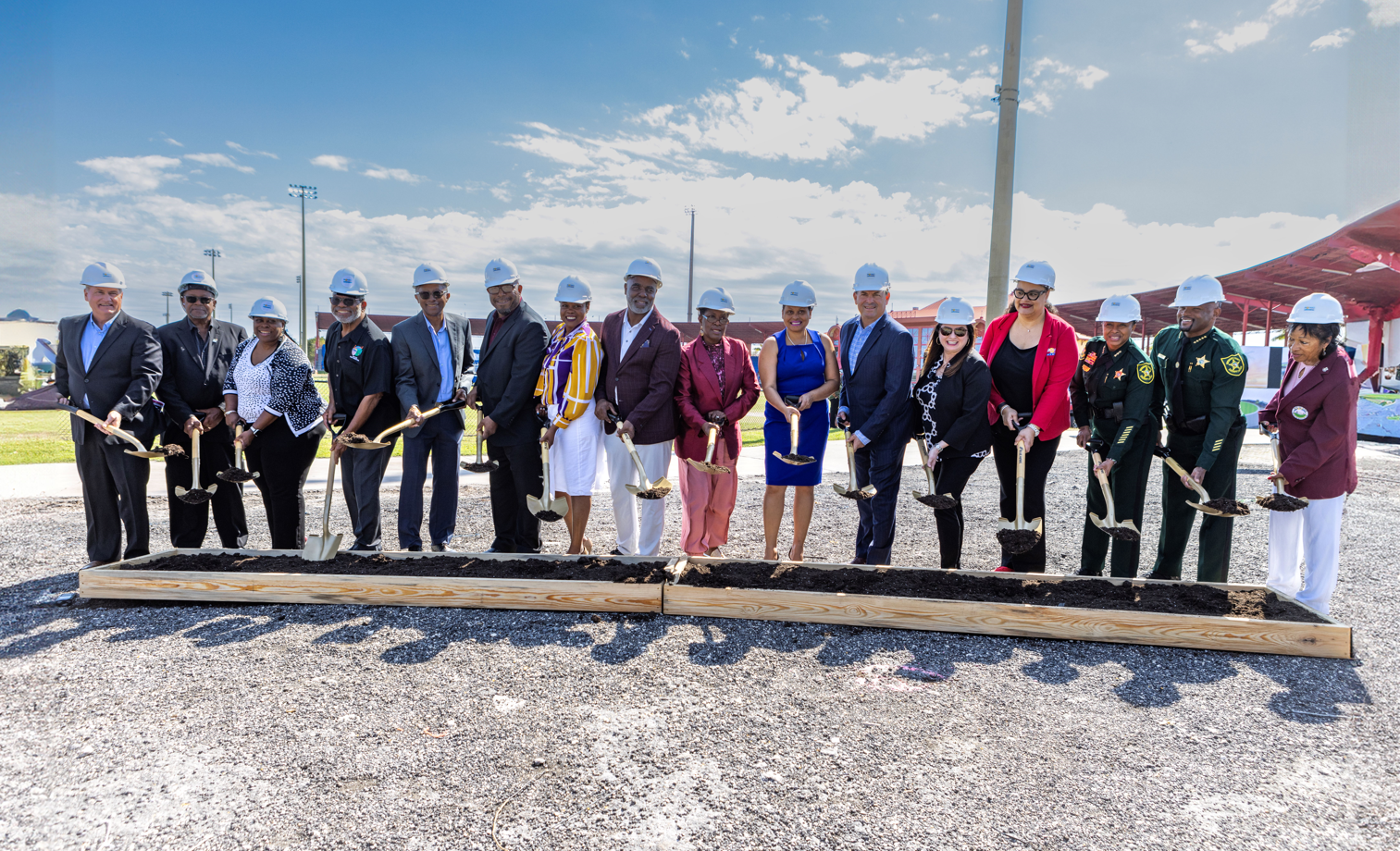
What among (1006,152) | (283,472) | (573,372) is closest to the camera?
(573,372)

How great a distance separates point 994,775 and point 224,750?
2746mm

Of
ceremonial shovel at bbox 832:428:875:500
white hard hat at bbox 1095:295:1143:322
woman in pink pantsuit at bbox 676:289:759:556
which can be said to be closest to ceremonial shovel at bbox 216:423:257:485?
woman in pink pantsuit at bbox 676:289:759:556

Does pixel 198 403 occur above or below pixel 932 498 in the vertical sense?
above

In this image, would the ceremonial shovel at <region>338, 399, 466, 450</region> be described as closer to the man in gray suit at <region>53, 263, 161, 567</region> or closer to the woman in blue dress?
the man in gray suit at <region>53, 263, 161, 567</region>

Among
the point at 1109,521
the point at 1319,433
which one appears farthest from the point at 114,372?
the point at 1319,433

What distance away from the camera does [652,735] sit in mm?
2848

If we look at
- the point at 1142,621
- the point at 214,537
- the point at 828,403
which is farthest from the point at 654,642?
the point at 214,537

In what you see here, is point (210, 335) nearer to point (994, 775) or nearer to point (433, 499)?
point (433, 499)

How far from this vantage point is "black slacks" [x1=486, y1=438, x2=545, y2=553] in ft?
16.8

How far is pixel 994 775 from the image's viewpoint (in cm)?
261

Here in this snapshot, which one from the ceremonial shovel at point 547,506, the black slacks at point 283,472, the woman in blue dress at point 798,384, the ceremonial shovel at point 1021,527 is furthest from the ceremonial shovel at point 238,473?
the ceremonial shovel at point 1021,527

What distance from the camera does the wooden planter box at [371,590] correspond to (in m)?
4.11

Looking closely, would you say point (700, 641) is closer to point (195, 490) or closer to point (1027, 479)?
point (1027, 479)

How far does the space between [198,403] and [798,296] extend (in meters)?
4.12
